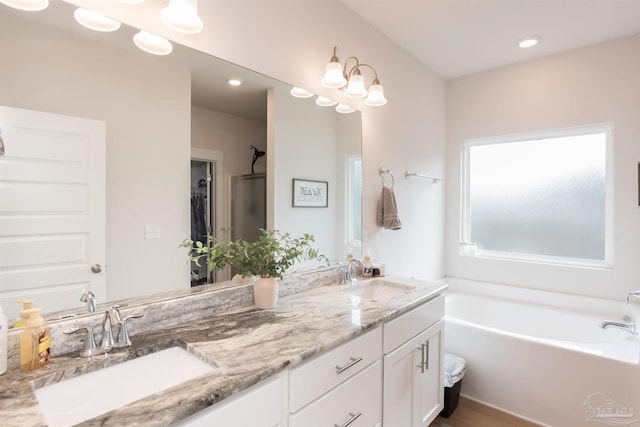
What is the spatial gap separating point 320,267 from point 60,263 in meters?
1.32

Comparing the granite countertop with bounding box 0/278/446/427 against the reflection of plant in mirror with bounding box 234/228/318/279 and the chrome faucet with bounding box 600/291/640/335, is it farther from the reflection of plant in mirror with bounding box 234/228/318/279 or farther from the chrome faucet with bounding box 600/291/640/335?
the chrome faucet with bounding box 600/291/640/335

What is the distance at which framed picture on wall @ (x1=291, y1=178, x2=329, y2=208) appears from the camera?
1945mm

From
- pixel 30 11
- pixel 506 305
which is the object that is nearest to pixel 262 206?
pixel 30 11

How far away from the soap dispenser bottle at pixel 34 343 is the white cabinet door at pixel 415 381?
1.25m

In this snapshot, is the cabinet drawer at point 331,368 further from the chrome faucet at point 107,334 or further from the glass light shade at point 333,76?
the glass light shade at point 333,76

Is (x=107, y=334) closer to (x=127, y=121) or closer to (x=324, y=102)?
(x=127, y=121)

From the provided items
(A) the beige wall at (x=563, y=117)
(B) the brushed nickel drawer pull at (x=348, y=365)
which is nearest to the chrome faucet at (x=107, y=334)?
(B) the brushed nickel drawer pull at (x=348, y=365)

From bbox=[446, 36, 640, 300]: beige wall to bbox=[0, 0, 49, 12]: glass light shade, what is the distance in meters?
3.24

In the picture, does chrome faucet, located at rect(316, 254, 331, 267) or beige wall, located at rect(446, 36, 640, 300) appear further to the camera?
beige wall, located at rect(446, 36, 640, 300)

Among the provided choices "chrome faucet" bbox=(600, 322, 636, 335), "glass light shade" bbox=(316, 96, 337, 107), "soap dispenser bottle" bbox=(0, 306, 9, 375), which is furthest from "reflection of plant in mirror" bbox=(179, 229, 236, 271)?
"chrome faucet" bbox=(600, 322, 636, 335)

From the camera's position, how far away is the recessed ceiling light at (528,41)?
2.56 metres

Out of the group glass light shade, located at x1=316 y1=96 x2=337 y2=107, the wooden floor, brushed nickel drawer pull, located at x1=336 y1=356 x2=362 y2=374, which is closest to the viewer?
brushed nickel drawer pull, located at x1=336 y1=356 x2=362 y2=374

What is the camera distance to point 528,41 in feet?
8.51

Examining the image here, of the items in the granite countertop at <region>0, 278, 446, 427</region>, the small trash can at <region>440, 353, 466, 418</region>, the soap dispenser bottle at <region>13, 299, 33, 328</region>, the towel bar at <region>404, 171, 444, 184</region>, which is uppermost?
the towel bar at <region>404, 171, 444, 184</region>
